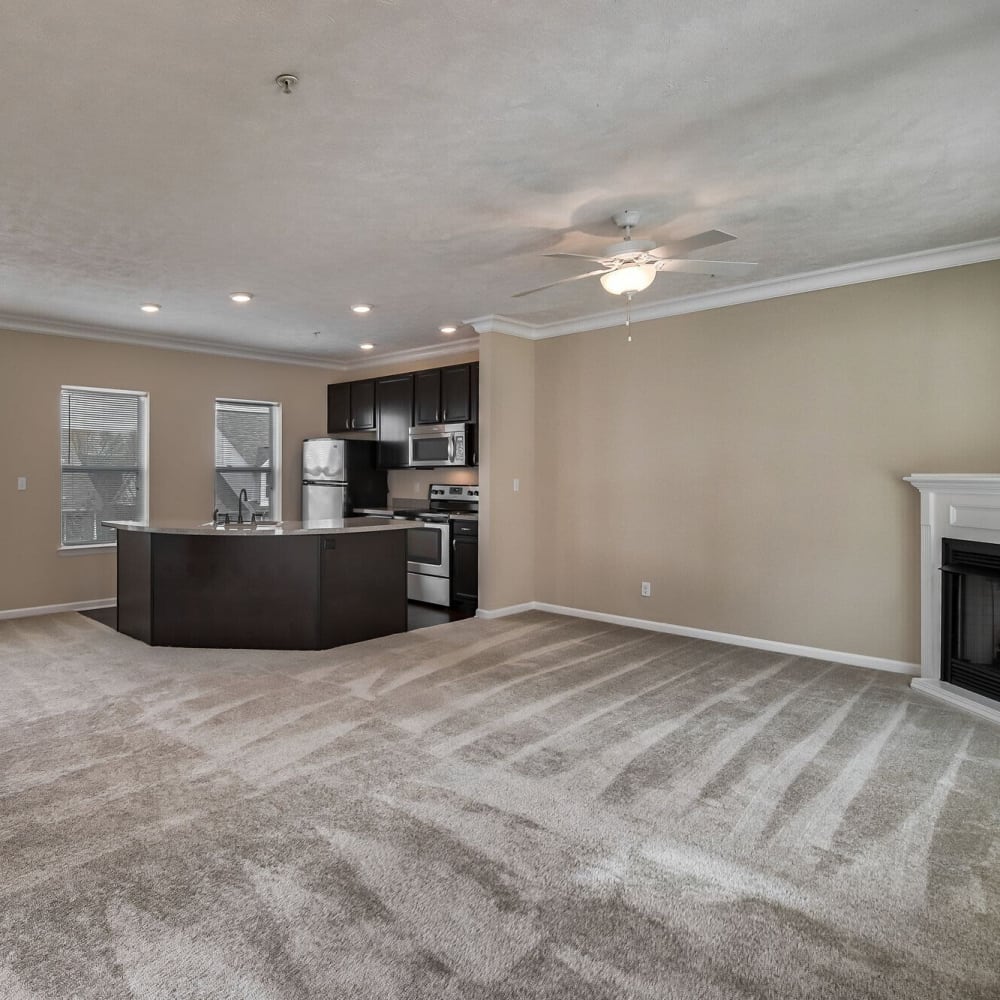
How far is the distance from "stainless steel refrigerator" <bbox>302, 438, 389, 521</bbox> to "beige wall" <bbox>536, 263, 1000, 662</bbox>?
85.9 inches

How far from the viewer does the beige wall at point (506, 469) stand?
19.4ft

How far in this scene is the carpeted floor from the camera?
173 centimetres

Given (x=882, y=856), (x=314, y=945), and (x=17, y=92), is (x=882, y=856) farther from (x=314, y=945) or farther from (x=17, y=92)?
(x=17, y=92)

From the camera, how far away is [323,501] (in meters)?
7.53

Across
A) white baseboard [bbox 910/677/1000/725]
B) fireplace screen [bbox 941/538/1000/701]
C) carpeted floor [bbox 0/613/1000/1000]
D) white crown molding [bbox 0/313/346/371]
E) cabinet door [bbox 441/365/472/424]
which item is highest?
white crown molding [bbox 0/313/346/371]

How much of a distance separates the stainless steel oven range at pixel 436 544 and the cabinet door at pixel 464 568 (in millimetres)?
55

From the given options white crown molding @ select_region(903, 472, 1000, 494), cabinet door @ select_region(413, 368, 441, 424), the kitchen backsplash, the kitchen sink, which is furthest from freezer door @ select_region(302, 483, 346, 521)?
white crown molding @ select_region(903, 472, 1000, 494)

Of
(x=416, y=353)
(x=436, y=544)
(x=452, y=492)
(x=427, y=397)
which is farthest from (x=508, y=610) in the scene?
(x=416, y=353)

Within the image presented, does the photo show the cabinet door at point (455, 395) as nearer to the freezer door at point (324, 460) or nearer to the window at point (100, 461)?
the freezer door at point (324, 460)

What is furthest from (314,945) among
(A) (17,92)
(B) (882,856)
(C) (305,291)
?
(C) (305,291)

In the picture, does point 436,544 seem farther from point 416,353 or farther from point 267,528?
point 416,353

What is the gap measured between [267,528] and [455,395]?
8.18 ft

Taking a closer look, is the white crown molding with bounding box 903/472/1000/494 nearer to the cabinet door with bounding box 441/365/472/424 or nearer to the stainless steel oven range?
the stainless steel oven range

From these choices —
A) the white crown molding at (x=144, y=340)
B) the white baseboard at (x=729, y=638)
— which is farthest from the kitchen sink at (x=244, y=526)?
the white crown molding at (x=144, y=340)
